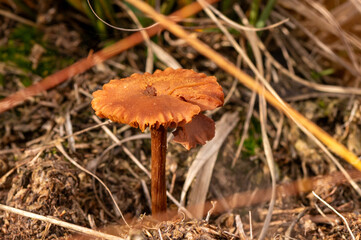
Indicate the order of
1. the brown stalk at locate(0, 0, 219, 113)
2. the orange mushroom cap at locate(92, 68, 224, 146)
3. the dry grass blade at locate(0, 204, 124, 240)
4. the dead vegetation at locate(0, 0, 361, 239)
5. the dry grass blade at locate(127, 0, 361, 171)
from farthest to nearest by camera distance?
the brown stalk at locate(0, 0, 219, 113) → the dry grass blade at locate(127, 0, 361, 171) → the dead vegetation at locate(0, 0, 361, 239) → the dry grass blade at locate(0, 204, 124, 240) → the orange mushroom cap at locate(92, 68, 224, 146)

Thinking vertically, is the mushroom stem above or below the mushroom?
below

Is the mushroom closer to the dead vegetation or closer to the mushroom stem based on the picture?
the mushroom stem

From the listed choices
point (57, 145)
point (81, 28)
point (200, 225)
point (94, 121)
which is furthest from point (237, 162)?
point (81, 28)

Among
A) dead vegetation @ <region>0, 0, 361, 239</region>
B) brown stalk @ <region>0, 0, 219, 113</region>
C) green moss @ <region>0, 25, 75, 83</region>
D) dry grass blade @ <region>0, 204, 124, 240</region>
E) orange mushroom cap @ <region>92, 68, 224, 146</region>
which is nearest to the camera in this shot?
orange mushroom cap @ <region>92, 68, 224, 146</region>

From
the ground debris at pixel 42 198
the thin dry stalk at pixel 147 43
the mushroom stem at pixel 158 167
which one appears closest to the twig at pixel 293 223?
the mushroom stem at pixel 158 167

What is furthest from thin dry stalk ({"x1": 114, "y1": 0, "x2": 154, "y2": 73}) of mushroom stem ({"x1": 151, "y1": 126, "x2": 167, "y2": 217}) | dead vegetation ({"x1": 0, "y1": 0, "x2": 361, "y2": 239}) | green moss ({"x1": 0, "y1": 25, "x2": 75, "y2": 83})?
mushroom stem ({"x1": 151, "y1": 126, "x2": 167, "y2": 217})

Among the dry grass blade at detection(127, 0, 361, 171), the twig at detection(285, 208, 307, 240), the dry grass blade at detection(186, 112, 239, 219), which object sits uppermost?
the dry grass blade at detection(127, 0, 361, 171)

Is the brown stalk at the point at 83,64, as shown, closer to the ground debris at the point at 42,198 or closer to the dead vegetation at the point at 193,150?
the dead vegetation at the point at 193,150
